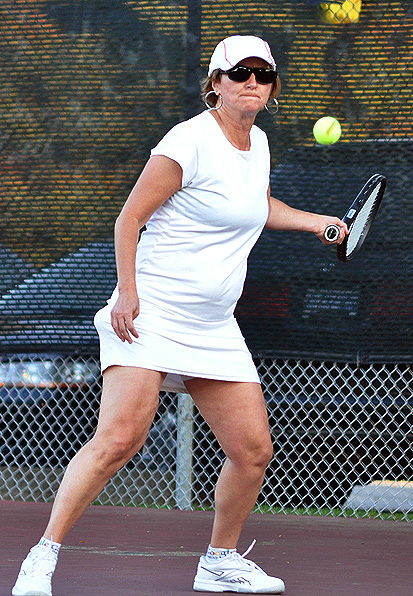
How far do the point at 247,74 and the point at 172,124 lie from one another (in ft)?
6.52

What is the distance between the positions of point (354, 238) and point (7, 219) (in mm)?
2265

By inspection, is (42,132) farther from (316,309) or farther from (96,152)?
(316,309)

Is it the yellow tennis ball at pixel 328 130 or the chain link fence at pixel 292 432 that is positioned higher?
the yellow tennis ball at pixel 328 130

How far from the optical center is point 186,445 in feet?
18.1

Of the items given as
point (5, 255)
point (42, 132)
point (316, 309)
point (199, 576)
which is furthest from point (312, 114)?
point (199, 576)

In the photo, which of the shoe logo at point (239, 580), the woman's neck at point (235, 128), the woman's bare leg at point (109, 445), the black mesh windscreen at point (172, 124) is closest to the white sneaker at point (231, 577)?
the shoe logo at point (239, 580)

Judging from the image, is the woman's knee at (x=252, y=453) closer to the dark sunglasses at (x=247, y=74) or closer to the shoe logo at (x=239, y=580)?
the shoe logo at (x=239, y=580)

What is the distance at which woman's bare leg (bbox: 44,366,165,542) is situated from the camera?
318 centimetres

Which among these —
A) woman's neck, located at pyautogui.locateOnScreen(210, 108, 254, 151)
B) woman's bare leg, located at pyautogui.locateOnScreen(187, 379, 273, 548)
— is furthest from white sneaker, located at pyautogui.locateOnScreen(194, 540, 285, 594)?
woman's neck, located at pyautogui.locateOnScreen(210, 108, 254, 151)

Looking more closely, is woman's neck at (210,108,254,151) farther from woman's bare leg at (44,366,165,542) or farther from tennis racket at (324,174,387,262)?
woman's bare leg at (44,366,165,542)

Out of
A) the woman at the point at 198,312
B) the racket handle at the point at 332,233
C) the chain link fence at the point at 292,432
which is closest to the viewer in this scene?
the woman at the point at 198,312

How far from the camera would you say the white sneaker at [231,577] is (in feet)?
11.5

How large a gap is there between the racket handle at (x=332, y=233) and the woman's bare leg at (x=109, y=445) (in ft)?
→ 2.57

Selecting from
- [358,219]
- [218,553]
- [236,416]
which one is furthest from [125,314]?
[358,219]
